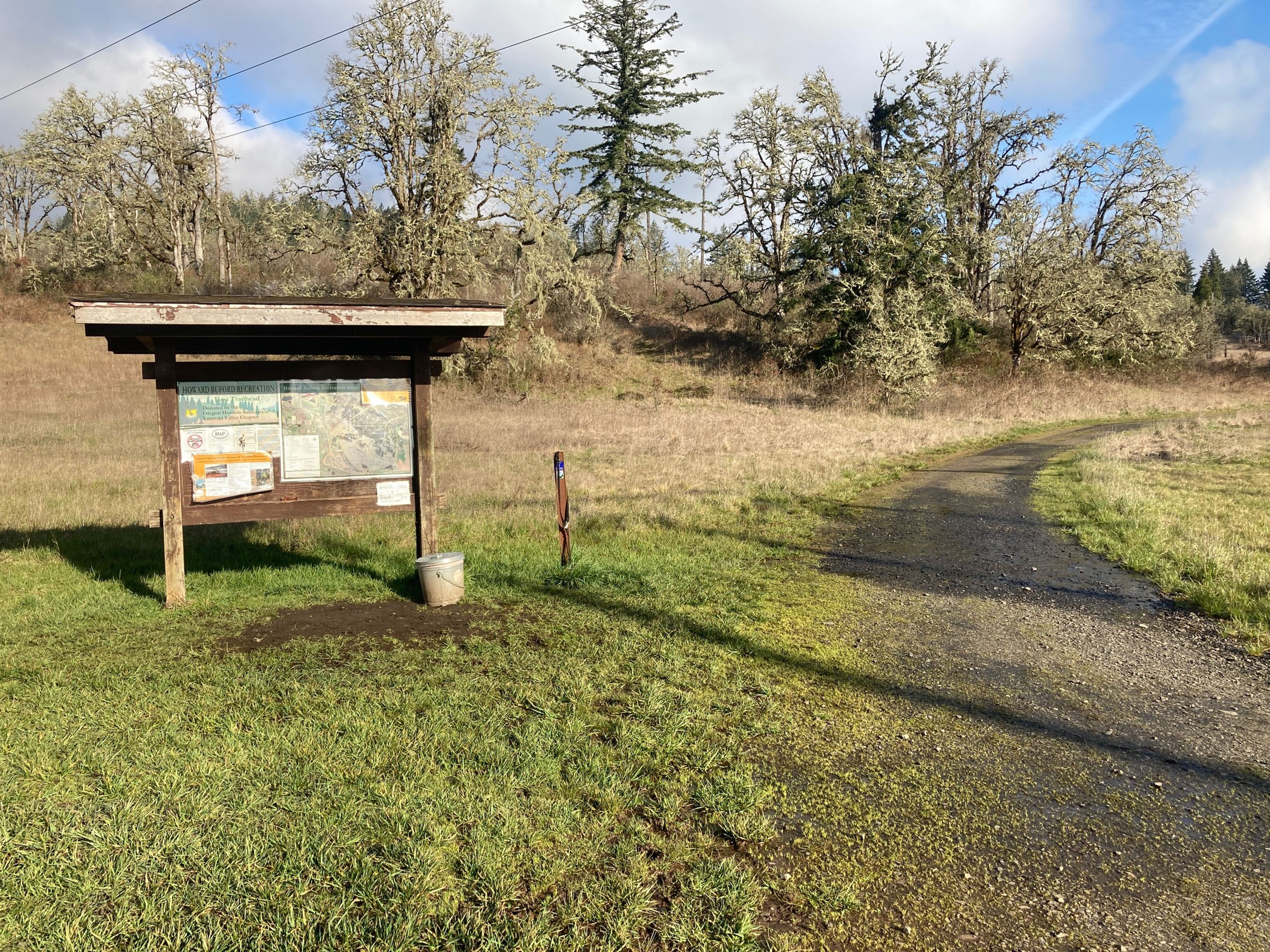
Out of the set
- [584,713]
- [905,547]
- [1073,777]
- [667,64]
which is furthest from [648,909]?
[667,64]

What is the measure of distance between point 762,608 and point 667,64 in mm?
44137

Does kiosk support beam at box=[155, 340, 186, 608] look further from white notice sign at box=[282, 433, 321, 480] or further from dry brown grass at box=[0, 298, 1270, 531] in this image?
dry brown grass at box=[0, 298, 1270, 531]

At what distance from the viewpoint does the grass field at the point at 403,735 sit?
2979mm

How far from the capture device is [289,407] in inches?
290

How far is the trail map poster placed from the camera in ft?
23.5

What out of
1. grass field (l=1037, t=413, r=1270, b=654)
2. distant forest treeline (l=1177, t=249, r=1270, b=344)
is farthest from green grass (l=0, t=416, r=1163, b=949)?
distant forest treeline (l=1177, t=249, r=1270, b=344)

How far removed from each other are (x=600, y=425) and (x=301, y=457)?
1717cm

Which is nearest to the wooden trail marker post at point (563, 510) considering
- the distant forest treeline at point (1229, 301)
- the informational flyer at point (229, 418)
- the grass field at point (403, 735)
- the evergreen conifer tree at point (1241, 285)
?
the grass field at point (403, 735)

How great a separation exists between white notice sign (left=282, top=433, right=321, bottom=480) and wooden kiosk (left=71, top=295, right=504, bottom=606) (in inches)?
0.4

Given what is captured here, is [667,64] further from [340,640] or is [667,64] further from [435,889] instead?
[435,889]

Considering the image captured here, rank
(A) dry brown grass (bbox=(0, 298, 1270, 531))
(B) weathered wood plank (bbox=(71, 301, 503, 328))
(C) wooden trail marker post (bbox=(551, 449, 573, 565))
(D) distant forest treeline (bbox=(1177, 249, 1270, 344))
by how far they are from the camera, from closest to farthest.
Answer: (B) weathered wood plank (bbox=(71, 301, 503, 328)) < (C) wooden trail marker post (bbox=(551, 449, 573, 565)) < (A) dry brown grass (bbox=(0, 298, 1270, 531)) < (D) distant forest treeline (bbox=(1177, 249, 1270, 344))

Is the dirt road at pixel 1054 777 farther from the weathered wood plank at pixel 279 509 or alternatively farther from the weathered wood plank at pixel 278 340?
the weathered wood plank at pixel 278 340

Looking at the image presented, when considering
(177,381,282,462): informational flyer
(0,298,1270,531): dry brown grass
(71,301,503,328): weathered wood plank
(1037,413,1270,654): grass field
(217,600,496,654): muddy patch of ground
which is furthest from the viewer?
(0,298,1270,531): dry brown grass

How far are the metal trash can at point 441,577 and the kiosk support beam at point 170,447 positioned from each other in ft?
7.25
